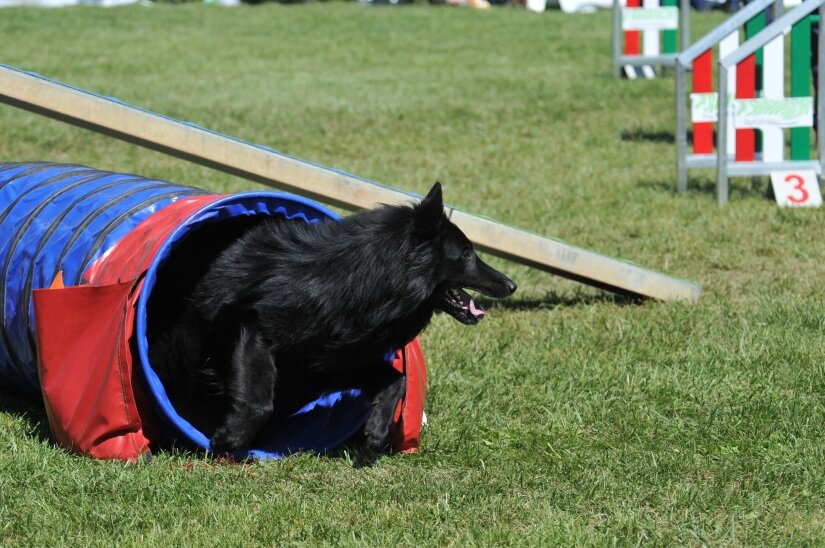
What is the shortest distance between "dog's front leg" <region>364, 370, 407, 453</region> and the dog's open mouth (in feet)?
1.20

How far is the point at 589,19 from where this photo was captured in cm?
2536

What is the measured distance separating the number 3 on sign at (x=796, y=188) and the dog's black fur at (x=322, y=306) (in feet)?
17.0

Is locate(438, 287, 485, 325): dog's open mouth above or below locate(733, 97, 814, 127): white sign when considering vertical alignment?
above

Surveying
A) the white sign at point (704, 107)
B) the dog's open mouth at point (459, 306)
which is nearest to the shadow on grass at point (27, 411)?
the dog's open mouth at point (459, 306)

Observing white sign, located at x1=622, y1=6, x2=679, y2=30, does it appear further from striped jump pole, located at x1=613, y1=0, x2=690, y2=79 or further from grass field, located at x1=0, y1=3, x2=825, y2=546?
grass field, located at x1=0, y1=3, x2=825, y2=546

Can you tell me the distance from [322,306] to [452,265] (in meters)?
0.51

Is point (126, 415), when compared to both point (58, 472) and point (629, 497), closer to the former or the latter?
point (58, 472)

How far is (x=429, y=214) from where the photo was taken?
13.4 ft

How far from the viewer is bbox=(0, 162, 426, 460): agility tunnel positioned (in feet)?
13.7

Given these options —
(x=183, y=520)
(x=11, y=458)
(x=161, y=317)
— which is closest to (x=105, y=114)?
(x=161, y=317)

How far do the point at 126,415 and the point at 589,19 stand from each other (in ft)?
74.2

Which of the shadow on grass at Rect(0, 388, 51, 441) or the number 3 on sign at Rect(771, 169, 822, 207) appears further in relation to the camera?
the number 3 on sign at Rect(771, 169, 822, 207)

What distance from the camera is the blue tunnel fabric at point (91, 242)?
4531mm

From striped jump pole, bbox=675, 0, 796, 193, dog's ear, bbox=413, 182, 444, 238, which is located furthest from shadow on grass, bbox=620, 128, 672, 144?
dog's ear, bbox=413, 182, 444, 238
